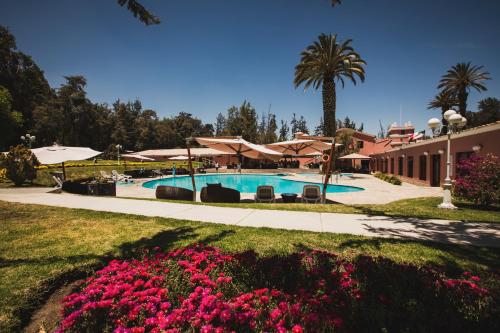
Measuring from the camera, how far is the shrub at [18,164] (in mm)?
15211

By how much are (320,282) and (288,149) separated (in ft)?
33.5

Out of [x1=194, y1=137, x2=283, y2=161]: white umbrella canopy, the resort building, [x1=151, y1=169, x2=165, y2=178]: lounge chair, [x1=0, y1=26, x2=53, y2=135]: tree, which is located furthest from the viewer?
[x1=0, y1=26, x2=53, y2=135]: tree

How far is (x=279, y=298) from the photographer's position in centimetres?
312

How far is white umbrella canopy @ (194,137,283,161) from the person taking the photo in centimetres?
1113

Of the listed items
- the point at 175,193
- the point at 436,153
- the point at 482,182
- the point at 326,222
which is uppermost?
the point at 436,153

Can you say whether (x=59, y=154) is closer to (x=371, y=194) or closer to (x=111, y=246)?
(x=111, y=246)

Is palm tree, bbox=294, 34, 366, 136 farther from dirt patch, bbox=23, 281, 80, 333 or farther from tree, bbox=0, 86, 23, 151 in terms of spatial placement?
tree, bbox=0, 86, 23, 151

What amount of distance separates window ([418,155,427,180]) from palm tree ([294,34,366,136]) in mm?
7539

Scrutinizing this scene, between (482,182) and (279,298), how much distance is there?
1004 centimetres

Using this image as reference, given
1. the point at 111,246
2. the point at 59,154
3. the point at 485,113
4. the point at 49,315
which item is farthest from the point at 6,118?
the point at 485,113

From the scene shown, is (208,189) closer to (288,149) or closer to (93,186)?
(288,149)

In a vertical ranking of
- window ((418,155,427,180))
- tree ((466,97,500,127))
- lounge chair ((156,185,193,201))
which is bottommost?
lounge chair ((156,185,193,201))

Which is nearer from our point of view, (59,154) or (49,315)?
(49,315)

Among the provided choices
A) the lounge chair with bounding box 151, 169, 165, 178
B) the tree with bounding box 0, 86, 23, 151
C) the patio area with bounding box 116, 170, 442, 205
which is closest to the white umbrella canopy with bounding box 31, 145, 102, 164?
the patio area with bounding box 116, 170, 442, 205
